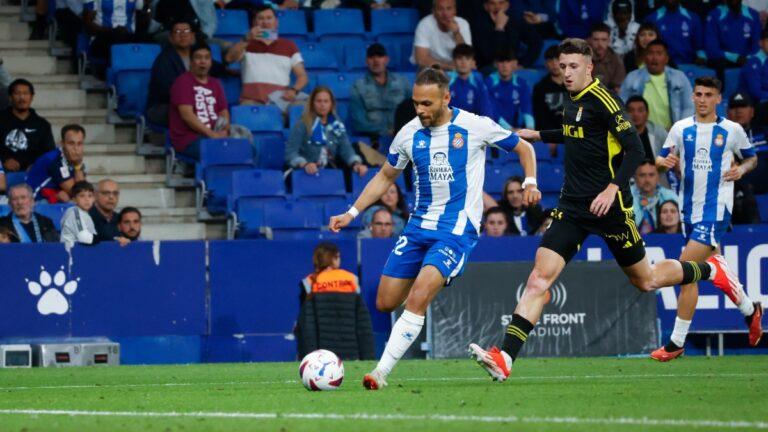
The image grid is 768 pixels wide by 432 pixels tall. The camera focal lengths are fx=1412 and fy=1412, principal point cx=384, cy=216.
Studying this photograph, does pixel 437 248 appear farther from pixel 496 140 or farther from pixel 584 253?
pixel 584 253

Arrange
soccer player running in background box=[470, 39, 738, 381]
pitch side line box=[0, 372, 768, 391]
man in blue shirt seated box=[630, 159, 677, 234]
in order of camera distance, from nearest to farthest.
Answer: soccer player running in background box=[470, 39, 738, 381] → pitch side line box=[0, 372, 768, 391] → man in blue shirt seated box=[630, 159, 677, 234]

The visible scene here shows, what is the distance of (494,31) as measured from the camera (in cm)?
1980

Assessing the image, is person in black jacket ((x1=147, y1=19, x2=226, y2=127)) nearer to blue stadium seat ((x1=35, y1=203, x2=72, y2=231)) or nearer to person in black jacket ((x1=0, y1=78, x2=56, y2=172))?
person in black jacket ((x1=0, y1=78, x2=56, y2=172))

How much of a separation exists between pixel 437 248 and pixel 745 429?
3.31 meters

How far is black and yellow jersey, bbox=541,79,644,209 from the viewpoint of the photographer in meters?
10.4

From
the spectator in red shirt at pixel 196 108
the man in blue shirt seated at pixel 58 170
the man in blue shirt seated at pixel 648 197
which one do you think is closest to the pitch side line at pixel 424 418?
the man in blue shirt seated at pixel 58 170

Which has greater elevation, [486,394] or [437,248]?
[437,248]

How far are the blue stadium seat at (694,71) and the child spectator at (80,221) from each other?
355 inches

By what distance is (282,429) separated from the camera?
7086 mm

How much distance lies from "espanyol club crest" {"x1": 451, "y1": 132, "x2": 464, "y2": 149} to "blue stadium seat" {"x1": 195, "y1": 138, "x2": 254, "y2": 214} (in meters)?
7.71

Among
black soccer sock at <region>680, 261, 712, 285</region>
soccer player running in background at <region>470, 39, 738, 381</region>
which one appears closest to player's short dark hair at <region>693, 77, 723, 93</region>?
black soccer sock at <region>680, 261, 712, 285</region>

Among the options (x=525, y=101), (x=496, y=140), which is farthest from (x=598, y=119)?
(x=525, y=101)

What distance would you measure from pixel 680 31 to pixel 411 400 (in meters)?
13.4

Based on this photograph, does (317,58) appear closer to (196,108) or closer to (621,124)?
(196,108)
